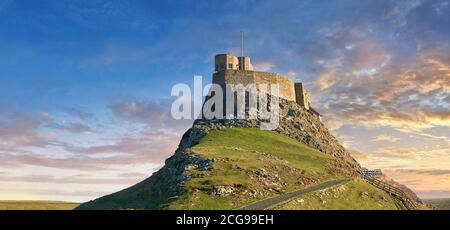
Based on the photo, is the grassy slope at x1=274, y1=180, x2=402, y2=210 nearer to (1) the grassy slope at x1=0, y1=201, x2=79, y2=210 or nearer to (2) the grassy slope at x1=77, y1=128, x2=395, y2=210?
(2) the grassy slope at x1=77, y1=128, x2=395, y2=210

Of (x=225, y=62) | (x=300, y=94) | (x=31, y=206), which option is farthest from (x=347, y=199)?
(x=31, y=206)

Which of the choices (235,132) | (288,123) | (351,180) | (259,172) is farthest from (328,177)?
(288,123)

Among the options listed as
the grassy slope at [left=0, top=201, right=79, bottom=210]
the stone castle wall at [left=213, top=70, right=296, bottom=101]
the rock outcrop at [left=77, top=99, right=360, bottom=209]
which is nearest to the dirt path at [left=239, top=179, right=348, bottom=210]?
the rock outcrop at [left=77, top=99, right=360, bottom=209]

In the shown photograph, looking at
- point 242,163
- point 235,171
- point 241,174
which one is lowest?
point 241,174

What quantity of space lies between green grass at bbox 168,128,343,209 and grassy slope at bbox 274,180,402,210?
18.7ft

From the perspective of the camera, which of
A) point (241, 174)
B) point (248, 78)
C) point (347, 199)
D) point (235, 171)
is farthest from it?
point (248, 78)

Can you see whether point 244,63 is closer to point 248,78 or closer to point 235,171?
point 248,78

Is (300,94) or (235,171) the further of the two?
(300,94)

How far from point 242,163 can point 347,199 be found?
17.4 m

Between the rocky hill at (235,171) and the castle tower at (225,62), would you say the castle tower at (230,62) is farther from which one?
A: the rocky hill at (235,171)

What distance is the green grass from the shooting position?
66.2 meters

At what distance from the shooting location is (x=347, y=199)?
74.1 m

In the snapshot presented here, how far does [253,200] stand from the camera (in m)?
67.2
